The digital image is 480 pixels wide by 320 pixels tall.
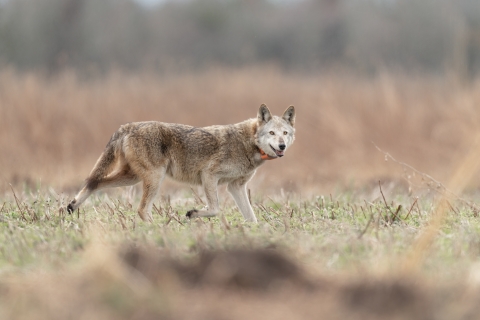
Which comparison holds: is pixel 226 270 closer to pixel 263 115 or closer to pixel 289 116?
pixel 263 115

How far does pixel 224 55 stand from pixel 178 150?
23.1 m

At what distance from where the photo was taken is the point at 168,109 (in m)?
16.8

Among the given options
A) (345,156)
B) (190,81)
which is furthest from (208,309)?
(190,81)

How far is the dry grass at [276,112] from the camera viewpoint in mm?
14875

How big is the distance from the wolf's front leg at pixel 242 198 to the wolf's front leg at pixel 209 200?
10.1 inches

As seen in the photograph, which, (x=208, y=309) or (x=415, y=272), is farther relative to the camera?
(x=415, y=272)

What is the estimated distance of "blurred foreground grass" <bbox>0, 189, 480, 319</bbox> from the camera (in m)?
3.57

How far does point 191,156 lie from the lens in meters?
8.05

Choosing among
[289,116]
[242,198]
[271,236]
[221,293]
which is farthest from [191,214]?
[221,293]

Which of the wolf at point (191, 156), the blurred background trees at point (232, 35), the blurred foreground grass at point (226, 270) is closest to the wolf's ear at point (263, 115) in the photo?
the wolf at point (191, 156)

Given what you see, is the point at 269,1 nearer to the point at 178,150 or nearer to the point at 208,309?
the point at 178,150

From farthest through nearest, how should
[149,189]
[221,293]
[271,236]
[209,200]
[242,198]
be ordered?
[242,198] < [209,200] < [149,189] < [271,236] < [221,293]

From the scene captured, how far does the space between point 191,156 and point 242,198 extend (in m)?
0.75

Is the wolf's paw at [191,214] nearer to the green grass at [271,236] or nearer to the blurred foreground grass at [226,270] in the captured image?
the green grass at [271,236]
